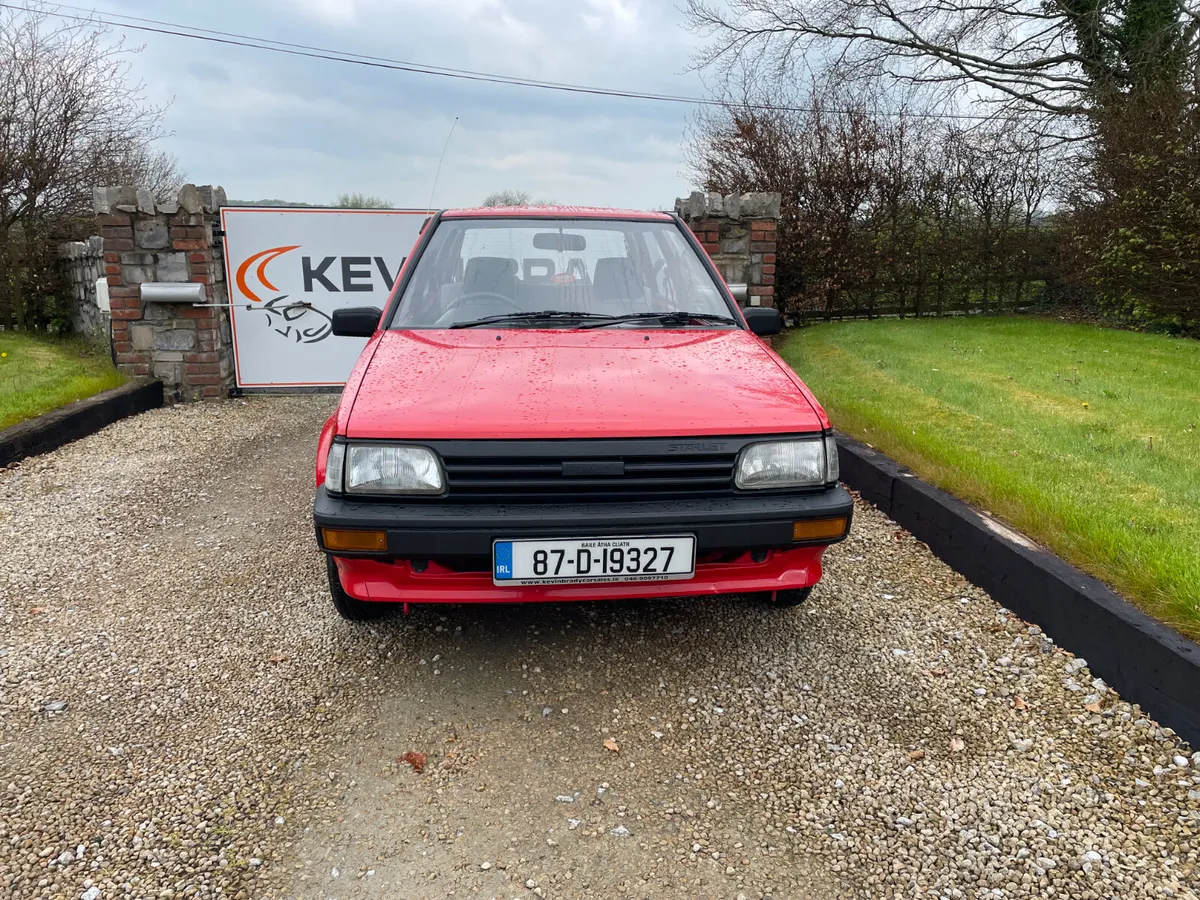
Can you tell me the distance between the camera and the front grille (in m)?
2.31

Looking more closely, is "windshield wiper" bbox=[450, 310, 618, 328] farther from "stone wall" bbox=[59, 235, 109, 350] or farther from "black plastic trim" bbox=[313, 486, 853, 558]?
"stone wall" bbox=[59, 235, 109, 350]

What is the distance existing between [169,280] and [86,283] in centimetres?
403

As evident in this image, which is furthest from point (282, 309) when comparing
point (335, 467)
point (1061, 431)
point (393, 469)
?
point (1061, 431)

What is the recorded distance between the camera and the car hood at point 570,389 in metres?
2.33

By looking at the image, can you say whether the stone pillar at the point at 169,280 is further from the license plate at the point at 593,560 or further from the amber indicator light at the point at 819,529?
the amber indicator light at the point at 819,529

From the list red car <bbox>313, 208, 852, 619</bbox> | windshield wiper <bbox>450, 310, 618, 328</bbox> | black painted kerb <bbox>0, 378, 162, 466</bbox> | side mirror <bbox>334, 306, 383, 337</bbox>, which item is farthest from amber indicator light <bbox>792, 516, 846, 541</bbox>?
black painted kerb <bbox>0, 378, 162, 466</bbox>

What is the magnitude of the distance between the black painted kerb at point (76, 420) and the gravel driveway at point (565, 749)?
205 centimetres

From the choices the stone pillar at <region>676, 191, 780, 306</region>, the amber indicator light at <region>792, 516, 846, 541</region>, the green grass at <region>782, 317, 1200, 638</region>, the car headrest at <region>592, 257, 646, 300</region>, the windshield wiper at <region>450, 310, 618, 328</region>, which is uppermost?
the stone pillar at <region>676, 191, 780, 306</region>

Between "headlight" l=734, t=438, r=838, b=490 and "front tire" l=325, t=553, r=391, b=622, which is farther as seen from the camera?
"front tire" l=325, t=553, r=391, b=622

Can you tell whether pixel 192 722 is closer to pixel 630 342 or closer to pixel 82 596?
pixel 82 596

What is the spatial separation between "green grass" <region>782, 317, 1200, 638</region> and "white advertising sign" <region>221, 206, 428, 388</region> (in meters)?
4.37

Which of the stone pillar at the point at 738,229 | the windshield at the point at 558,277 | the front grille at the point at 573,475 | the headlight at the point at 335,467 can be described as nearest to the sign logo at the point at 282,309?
the stone pillar at the point at 738,229

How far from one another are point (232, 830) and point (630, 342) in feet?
6.52

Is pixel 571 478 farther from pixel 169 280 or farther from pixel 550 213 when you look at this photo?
pixel 169 280
